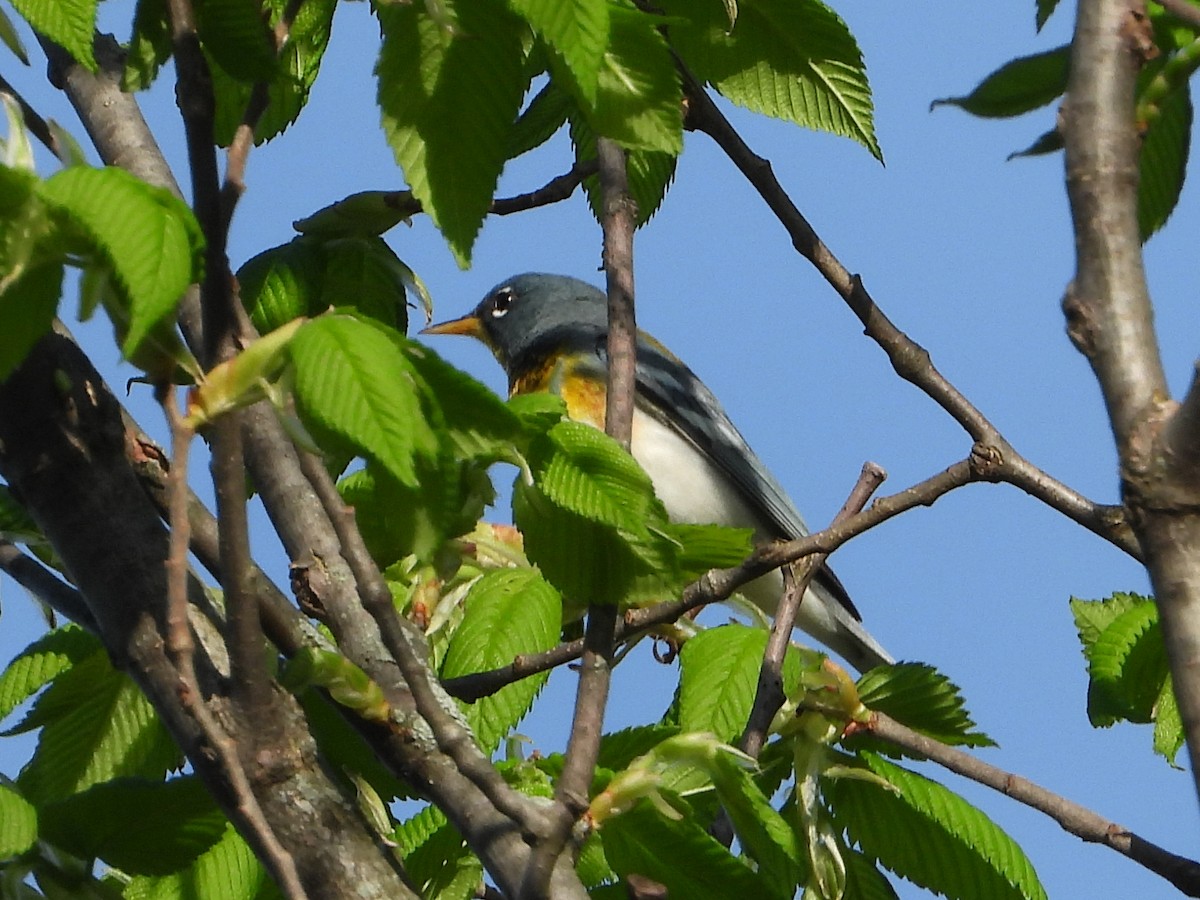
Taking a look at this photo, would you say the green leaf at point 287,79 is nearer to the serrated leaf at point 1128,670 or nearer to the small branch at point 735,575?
the small branch at point 735,575

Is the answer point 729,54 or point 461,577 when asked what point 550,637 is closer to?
point 461,577

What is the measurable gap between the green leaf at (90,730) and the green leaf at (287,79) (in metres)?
0.83

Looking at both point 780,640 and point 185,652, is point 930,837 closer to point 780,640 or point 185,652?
point 780,640

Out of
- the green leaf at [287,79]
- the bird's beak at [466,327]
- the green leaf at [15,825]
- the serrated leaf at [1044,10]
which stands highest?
the bird's beak at [466,327]

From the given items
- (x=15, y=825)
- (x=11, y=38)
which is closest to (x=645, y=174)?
(x=11, y=38)

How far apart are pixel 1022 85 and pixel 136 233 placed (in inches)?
59.0

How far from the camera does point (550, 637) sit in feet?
7.20

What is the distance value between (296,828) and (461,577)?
2.61ft

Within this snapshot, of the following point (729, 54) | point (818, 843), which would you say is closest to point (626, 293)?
point (729, 54)

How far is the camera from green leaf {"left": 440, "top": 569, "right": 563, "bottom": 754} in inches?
85.9

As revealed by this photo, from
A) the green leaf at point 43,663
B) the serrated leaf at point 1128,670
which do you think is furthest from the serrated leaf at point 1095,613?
the green leaf at point 43,663

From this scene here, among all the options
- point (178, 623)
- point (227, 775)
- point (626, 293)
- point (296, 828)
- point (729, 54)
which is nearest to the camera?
point (178, 623)

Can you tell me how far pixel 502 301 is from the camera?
741 centimetres

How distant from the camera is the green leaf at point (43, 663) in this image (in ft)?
7.63
